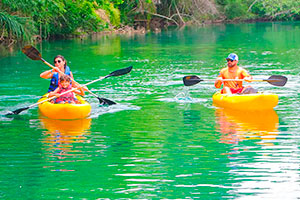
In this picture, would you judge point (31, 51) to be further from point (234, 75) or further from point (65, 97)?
point (234, 75)

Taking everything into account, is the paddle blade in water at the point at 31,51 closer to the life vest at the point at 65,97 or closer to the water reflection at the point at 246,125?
the life vest at the point at 65,97

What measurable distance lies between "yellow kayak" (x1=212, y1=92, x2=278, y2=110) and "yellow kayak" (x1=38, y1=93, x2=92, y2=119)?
236 cm

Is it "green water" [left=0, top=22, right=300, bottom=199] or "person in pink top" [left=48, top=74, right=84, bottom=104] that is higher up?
"person in pink top" [left=48, top=74, right=84, bottom=104]

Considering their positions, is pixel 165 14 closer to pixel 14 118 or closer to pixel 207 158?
pixel 14 118

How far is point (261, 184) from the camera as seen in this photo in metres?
5.78

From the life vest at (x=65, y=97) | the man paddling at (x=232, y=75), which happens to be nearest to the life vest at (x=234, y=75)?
the man paddling at (x=232, y=75)

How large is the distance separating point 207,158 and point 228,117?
2.74 m

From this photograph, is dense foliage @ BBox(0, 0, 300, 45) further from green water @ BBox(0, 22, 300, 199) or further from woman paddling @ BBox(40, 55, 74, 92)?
woman paddling @ BBox(40, 55, 74, 92)

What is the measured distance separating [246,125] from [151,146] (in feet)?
6.40

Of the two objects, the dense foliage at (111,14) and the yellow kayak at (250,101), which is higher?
the dense foliage at (111,14)

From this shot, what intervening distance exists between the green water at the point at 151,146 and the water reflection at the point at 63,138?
12 millimetres

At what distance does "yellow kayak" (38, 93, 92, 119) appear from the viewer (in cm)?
913

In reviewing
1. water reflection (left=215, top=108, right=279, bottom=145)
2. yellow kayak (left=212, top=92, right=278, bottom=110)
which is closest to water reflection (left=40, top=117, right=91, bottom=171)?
water reflection (left=215, top=108, right=279, bottom=145)

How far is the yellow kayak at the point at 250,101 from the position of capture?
9.50m
